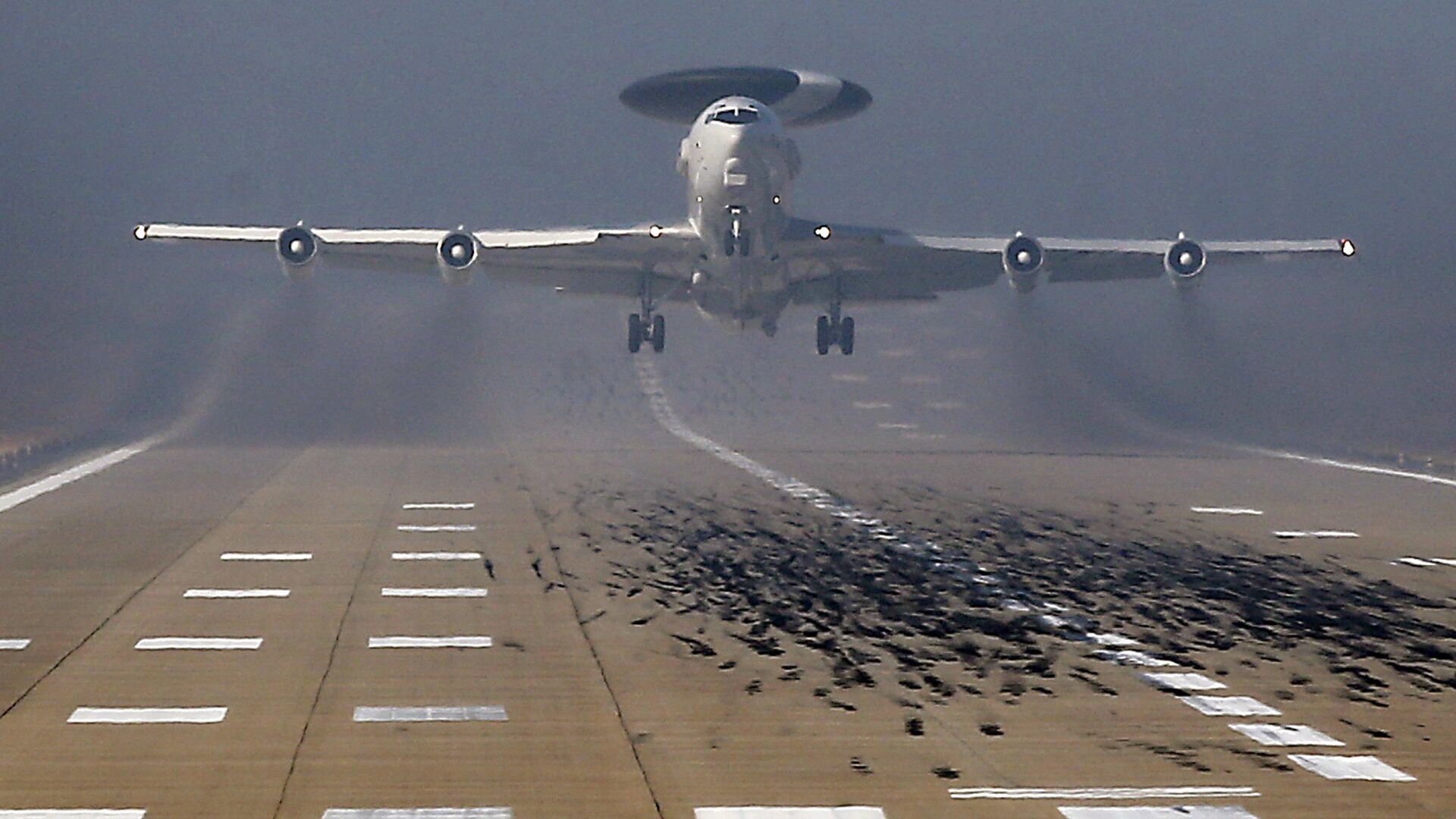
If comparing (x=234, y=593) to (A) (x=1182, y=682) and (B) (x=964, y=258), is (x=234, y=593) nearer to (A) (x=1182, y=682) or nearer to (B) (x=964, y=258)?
(A) (x=1182, y=682)

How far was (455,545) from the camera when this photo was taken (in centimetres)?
3744

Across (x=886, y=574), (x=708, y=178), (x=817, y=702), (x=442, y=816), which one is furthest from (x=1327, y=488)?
(x=442, y=816)

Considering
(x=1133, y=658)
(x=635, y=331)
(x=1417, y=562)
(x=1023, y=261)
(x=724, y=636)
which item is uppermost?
(x=1023, y=261)

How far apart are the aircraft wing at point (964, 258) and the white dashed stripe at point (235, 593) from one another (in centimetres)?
2781

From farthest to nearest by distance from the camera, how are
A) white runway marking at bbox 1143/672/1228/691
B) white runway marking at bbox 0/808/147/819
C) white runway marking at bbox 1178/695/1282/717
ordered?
1. white runway marking at bbox 1143/672/1228/691
2. white runway marking at bbox 1178/695/1282/717
3. white runway marking at bbox 0/808/147/819

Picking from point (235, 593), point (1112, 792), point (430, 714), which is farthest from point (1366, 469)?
point (1112, 792)

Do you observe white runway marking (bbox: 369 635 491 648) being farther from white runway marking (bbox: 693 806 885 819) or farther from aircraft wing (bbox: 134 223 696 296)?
aircraft wing (bbox: 134 223 696 296)

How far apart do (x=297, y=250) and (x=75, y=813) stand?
43.4 metres

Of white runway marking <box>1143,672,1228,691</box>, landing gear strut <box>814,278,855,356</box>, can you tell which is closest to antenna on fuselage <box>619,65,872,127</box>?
landing gear strut <box>814,278,855,356</box>

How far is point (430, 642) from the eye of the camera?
82.4ft

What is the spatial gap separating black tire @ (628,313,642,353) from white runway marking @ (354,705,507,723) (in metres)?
43.6

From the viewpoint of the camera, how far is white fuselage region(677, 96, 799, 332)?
171 ft

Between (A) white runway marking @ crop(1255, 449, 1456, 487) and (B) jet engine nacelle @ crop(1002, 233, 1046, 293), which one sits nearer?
(A) white runway marking @ crop(1255, 449, 1456, 487)

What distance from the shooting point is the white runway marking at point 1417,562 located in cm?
3506
